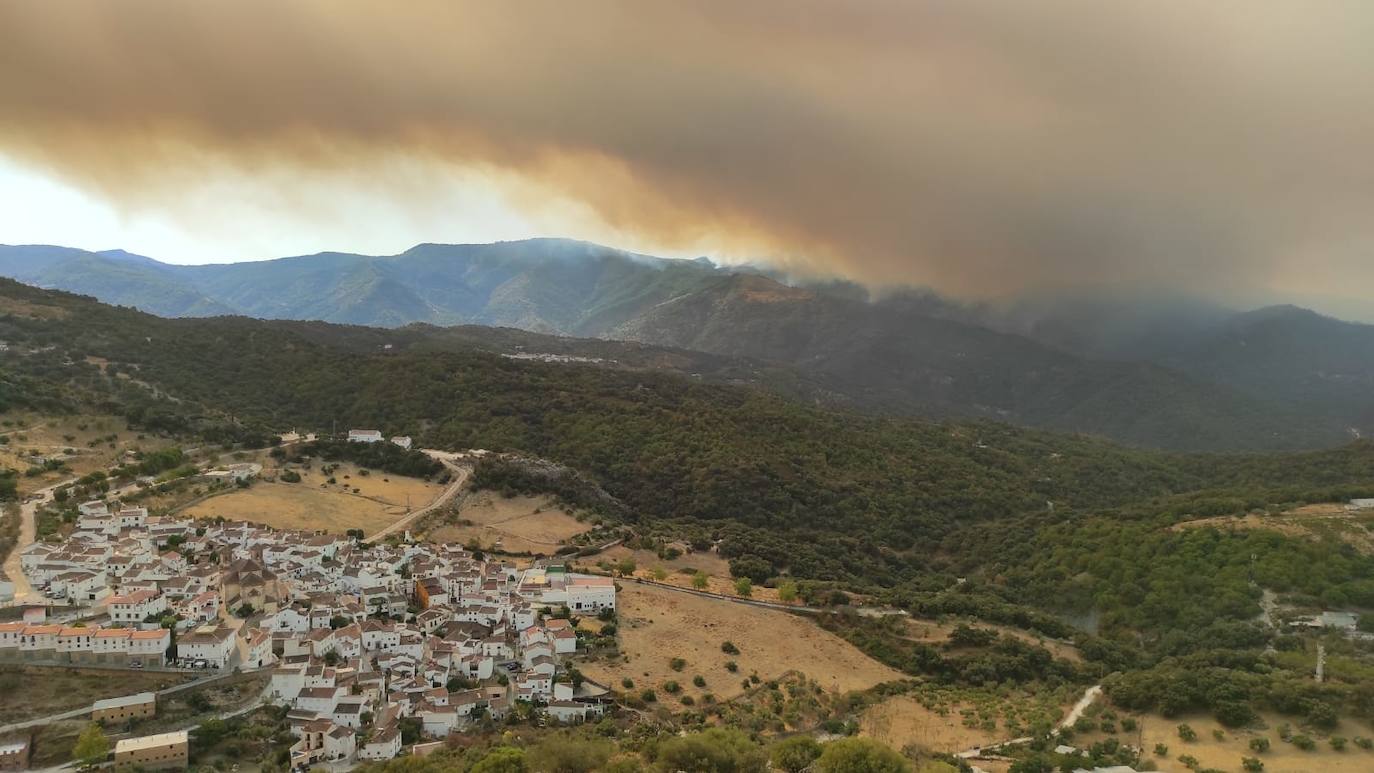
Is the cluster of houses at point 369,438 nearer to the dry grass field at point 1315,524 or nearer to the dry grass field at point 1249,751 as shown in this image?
the dry grass field at point 1249,751

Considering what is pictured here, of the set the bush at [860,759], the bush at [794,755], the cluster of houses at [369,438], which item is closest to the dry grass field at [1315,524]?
the bush at [860,759]

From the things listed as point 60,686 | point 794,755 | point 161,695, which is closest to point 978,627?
point 794,755

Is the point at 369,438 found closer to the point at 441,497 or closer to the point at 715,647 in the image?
the point at 441,497

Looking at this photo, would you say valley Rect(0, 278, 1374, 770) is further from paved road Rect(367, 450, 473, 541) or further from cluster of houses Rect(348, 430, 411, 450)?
cluster of houses Rect(348, 430, 411, 450)

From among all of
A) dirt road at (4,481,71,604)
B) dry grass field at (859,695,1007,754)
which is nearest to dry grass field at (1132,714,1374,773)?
dry grass field at (859,695,1007,754)

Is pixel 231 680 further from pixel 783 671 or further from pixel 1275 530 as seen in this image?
→ pixel 1275 530

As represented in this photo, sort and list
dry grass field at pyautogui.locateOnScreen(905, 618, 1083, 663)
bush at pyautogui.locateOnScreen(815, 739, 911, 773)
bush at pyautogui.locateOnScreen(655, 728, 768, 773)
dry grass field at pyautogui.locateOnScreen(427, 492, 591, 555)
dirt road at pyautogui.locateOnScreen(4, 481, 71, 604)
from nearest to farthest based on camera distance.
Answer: bush at pyautogui.locateOnScreen(815, 739, 911, 773), bush at pyautogui.locateOnScreen(655, 728, 768, 773), dirt road at pyautogui.locateOnScreen(4, 481, 71, 604), dry grass field at pyautogui.locateOnScreen(905, 618, 1083, 663), dry grass field at pyautogui.locateOnScreen(427, 492, 591, 555)

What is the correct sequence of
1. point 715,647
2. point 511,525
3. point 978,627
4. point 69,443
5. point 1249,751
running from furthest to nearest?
point 511,525 < point 69,443 < point 978,627 < point 715,647 < point 1249,751
